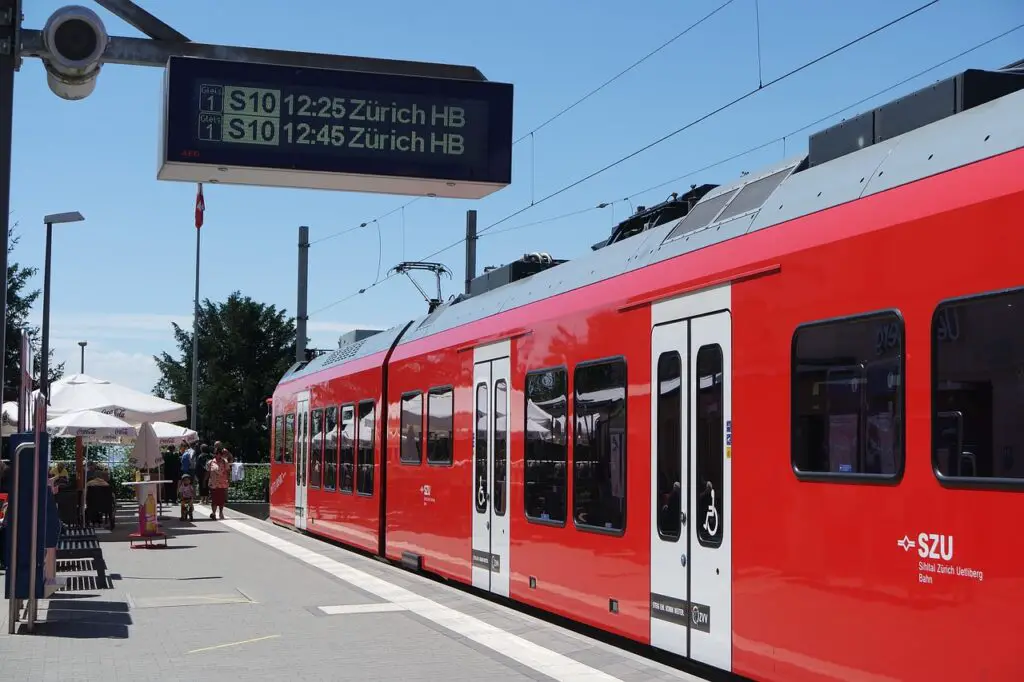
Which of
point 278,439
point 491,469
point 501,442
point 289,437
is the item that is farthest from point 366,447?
point 278,439

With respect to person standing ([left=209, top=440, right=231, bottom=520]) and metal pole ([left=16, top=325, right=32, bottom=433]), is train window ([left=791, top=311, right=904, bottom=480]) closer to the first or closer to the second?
metal pole ([left=16, top=325, right=32, bottom=433])

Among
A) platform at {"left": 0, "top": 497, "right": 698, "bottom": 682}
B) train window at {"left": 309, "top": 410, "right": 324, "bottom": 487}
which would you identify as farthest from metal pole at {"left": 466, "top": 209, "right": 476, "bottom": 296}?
platform at {"left": 0, "top": 497, "right": 698, "bottom": 682}

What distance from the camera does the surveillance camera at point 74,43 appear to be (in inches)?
313

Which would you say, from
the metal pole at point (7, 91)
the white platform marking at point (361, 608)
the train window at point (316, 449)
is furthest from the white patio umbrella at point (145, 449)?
the metal pole at point (7, 91)

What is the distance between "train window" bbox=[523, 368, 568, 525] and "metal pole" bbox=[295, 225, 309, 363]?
17.9m

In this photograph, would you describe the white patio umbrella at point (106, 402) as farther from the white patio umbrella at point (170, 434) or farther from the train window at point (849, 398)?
Answer: the train window at point (849, 398)

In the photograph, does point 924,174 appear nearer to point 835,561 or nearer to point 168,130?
point 835,561

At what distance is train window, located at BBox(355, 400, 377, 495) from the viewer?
58.9ft

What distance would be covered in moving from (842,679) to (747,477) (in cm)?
141

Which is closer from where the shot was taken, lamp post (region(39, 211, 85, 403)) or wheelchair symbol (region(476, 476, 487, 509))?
wheelchair symbol (region(476, 476, 487, 509))

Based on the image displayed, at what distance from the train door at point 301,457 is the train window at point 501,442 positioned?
37.9 ft

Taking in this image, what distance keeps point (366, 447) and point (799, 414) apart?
39.1 feet

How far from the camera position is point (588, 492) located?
998cm

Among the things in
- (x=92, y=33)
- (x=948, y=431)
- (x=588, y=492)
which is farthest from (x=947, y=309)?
(x=92, y=33)
